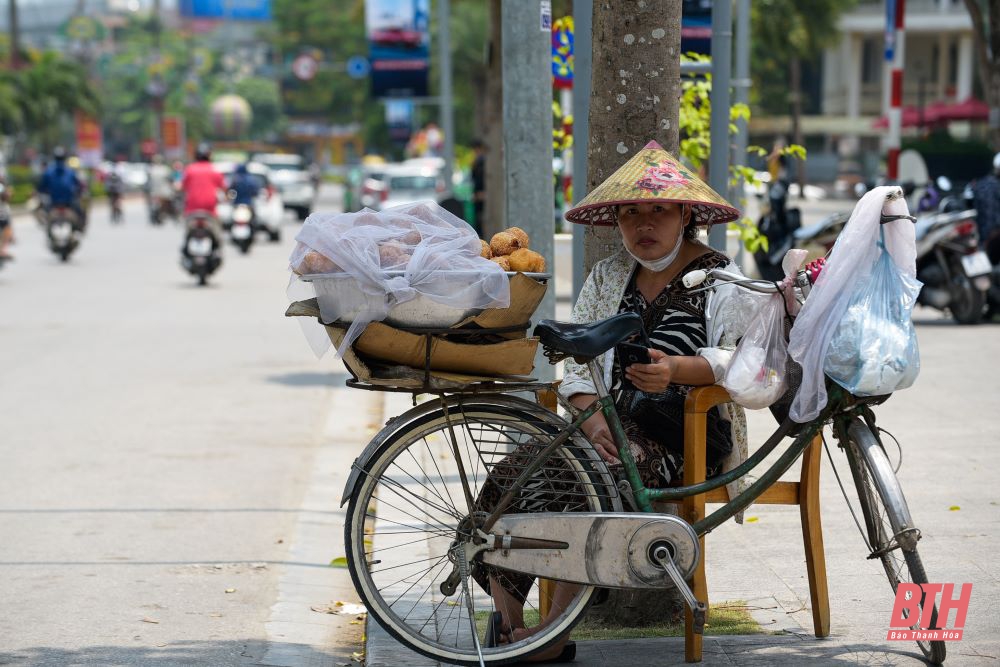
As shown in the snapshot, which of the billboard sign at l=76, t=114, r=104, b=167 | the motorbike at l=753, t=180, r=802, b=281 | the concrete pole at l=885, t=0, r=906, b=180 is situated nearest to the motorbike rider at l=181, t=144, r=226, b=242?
the motorbike at l=753, t=180, r=802, b=281

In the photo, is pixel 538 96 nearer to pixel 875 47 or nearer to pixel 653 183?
pixel 653 183

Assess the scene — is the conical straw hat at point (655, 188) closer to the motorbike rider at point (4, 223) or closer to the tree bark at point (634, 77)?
the tree bark at point (634, 77)

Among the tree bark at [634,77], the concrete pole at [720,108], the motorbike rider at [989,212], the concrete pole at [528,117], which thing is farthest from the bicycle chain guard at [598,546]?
the motorbike rider at [989,212]

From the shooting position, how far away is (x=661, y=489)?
412 centimetres

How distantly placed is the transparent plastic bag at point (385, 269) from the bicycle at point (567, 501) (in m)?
0.25

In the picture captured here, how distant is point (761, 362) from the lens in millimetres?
3922

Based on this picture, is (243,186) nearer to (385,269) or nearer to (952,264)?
(952,264)

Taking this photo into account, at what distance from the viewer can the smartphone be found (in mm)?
4254

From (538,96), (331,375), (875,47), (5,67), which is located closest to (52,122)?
(5,67)

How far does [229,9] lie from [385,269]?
61211mm

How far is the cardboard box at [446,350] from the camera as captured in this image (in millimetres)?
3840

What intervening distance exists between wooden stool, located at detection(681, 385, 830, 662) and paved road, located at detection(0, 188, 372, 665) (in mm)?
1298

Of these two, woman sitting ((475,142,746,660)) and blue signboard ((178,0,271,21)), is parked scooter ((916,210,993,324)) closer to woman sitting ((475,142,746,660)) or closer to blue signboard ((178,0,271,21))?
woman sitting ((475,142,746,660))

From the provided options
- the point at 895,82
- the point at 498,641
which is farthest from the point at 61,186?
the point at 498,641
